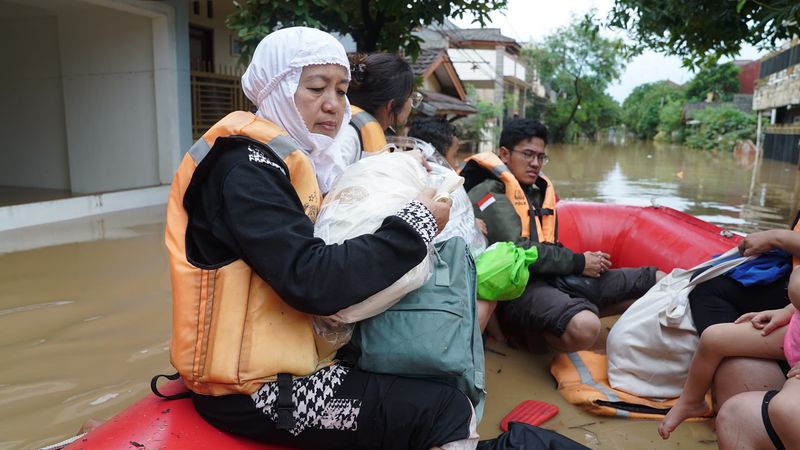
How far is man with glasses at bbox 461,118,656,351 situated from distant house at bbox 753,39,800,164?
20089 mm

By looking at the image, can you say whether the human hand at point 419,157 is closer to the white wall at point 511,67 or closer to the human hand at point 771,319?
the human hand at point 771,319

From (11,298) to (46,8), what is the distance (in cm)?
615

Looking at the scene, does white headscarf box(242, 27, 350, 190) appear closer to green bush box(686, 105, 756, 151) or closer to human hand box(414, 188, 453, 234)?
human hand box(414, 188, 453, 234)

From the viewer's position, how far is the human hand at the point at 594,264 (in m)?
3.21

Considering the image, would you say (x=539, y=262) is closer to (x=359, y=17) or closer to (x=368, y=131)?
(x=368, y=131)

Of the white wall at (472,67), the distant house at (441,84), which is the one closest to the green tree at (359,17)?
the distant house at (441,84)

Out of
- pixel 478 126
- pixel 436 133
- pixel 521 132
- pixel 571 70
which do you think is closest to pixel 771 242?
pixel 521 132

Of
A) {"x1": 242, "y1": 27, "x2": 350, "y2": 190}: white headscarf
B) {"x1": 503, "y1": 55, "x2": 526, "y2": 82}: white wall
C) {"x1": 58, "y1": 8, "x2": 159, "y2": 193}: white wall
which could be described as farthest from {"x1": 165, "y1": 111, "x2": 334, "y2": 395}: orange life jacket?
{"x1": 503, "y1": 55, "x2": 526, "y2": 82}: white wall

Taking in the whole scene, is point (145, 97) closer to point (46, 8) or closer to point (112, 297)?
point (46, 8)

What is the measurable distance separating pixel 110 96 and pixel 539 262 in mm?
7755

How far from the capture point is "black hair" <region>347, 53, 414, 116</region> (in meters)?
2.60

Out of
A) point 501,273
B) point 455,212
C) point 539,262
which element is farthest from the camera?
point 539,262

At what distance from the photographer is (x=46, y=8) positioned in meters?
8.66

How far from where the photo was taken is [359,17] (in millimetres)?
5812
